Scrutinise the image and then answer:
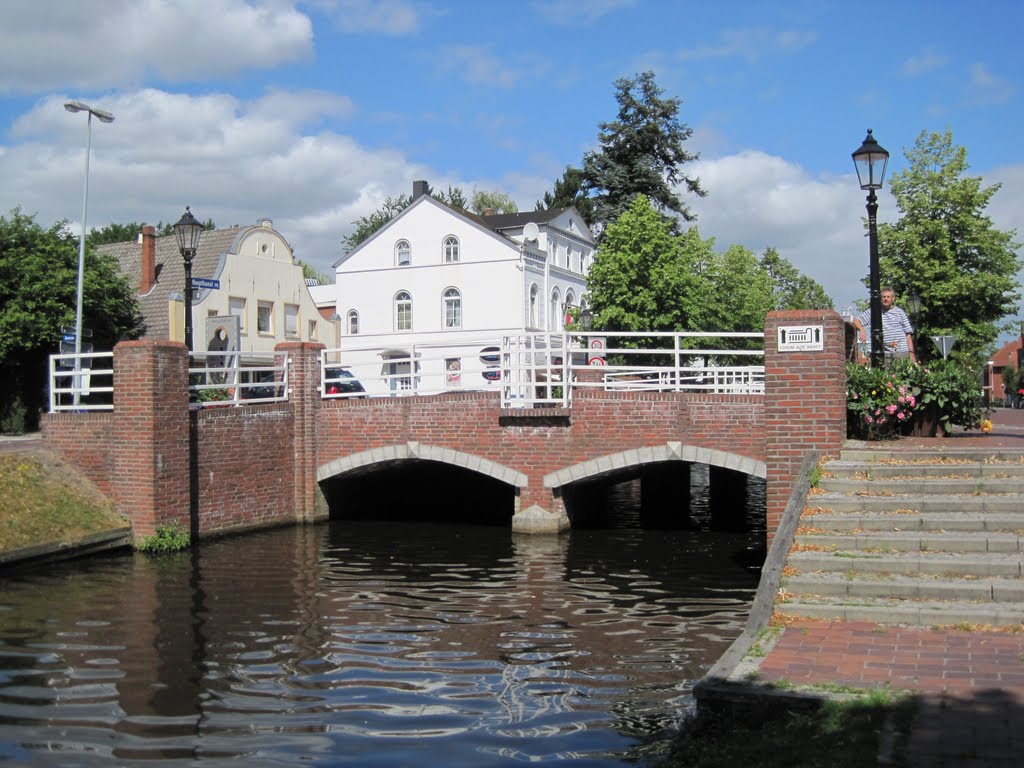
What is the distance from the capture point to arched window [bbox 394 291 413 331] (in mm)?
47156

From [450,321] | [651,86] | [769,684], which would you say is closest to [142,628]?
[769,684]

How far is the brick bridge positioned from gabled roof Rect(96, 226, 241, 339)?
2152 cm

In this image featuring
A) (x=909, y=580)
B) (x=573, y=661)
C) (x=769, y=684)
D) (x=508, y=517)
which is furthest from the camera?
(x=508, y=517)

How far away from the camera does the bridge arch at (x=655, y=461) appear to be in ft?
53.5

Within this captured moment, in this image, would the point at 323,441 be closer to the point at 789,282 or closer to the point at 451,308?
the point at 451,308

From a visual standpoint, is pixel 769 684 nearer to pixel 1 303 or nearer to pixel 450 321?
pixel 1 303

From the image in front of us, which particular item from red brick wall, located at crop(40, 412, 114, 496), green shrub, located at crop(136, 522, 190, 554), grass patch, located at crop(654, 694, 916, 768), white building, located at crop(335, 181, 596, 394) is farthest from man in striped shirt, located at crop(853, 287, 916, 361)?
white building, located at crop(335, 181, 596, 394)

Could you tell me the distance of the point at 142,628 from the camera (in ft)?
35.3

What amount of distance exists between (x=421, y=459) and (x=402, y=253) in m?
29.5

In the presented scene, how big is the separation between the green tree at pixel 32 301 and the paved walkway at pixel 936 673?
28334mm

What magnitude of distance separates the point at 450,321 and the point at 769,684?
40.7 meters

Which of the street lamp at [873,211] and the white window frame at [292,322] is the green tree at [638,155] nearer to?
the white window frame at [292,322]

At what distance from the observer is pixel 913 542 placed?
9070mm

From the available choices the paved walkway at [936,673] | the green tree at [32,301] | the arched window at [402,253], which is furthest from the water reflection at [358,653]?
the arched window at [402,253]
